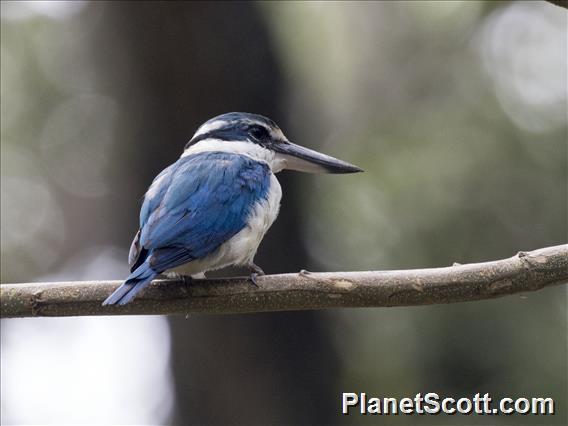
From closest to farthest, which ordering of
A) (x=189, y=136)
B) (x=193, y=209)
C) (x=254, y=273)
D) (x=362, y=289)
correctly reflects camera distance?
1. (x=362, y=289)
2. (x=254, y=273)
3. (x=193, y=209)
4. (x=189, y=136)

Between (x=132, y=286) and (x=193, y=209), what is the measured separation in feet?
1.94

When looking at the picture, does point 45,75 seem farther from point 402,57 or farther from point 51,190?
point 402,57

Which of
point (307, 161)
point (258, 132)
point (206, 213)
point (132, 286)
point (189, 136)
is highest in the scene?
point (189, 136)

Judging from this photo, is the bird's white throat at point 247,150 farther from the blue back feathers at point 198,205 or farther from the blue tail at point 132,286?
the blue tail at point 132,286

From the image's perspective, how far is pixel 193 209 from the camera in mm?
3068

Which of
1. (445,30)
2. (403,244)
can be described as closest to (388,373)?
(403,244)

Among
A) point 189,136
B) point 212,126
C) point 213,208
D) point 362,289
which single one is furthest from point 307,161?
point 189,136

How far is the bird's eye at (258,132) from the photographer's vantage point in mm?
3797

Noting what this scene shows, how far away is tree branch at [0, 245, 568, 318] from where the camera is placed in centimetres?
266

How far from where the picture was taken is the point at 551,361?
18.4 ft

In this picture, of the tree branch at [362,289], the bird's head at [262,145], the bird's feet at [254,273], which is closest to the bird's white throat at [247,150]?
the bird's head at [262,145]

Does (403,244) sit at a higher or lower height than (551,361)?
higher

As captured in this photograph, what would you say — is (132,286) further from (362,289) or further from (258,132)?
(258,132)

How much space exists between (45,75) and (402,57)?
3494mm
